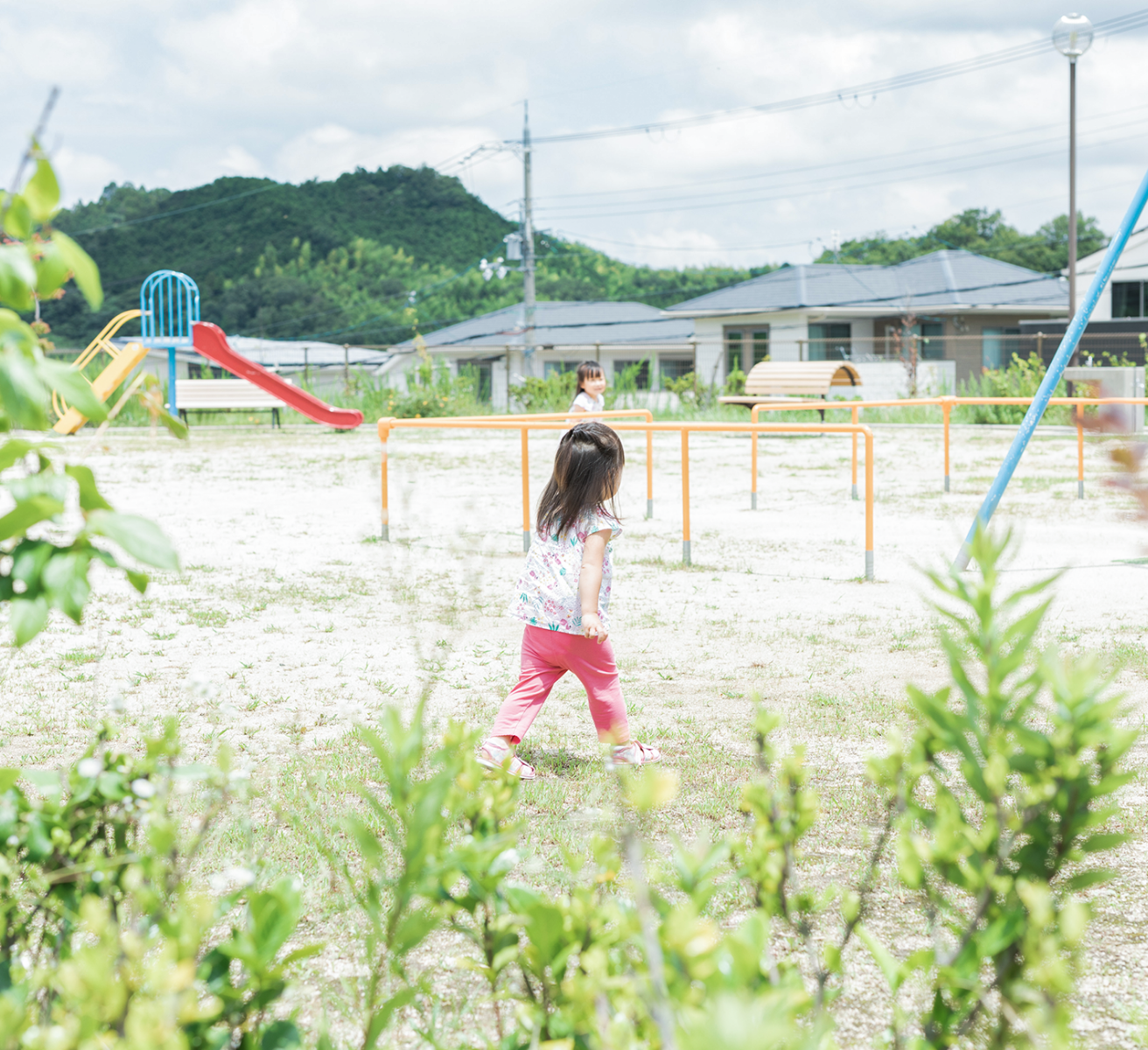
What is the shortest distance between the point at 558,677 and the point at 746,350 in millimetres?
36353

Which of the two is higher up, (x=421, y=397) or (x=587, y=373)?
(x=421, y=397)

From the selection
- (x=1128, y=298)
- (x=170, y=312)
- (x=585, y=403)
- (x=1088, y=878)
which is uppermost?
(x=1128, y=298)

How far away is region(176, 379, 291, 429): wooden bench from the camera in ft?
73.5

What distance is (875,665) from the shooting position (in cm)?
481

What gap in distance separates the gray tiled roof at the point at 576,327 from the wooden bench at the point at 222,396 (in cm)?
2396

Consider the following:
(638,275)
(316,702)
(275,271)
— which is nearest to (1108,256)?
(316,702)

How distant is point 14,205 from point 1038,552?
7.53 metres

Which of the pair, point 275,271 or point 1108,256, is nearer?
point 1108,256

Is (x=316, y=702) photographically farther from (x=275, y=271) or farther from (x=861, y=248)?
(x=861, y=248)

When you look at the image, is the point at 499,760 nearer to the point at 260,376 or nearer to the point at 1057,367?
the point at 1057,367

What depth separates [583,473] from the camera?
11.9 ft

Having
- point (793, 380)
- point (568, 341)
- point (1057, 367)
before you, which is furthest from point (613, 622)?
point (568, 341)

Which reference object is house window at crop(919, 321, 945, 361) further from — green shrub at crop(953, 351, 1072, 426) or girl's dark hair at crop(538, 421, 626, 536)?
girl's dark hair at crop(538, 421, 626, 536)

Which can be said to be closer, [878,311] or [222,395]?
[222,395]
